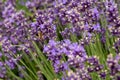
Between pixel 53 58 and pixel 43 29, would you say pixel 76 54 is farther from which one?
pixel 43 29

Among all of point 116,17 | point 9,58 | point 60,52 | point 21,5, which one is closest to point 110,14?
point 116,17

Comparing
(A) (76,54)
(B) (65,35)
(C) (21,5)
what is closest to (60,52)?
(A) (76,54)

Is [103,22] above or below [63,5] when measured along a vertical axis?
below

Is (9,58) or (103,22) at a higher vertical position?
(103,22)

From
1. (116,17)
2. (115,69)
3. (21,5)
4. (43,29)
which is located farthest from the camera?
(21,5)

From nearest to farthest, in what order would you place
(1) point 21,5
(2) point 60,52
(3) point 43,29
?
(2) point 60,52 < (3) point 43,29 < (1) point 21,5

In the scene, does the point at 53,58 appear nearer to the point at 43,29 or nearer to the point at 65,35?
the point at 43,29

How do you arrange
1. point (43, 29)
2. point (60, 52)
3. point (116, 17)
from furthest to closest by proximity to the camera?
point (43, 29), point (116, 17), point (60, 52)

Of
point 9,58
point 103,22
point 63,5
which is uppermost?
point 63,5

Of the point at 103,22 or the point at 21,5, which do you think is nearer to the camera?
the point at 103,22
